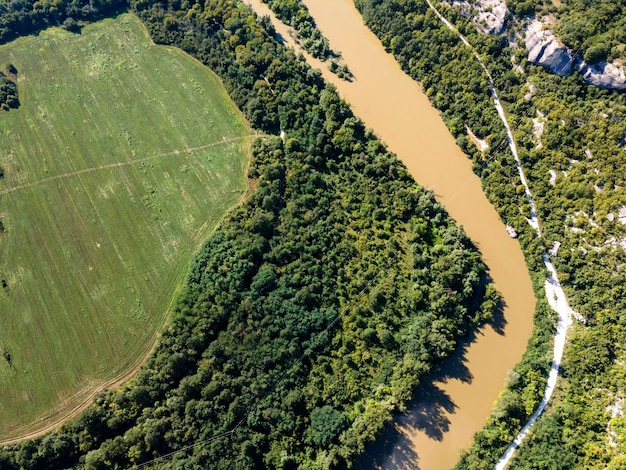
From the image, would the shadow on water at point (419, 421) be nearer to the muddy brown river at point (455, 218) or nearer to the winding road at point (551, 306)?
the muddy brown river at point (455, 218)

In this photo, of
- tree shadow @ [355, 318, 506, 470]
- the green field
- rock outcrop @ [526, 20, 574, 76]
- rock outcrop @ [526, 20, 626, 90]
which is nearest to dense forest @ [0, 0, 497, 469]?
tree shadow @ [355, 318, 506, 470]

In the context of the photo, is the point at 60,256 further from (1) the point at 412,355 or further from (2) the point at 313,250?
(1) the point at 412,355

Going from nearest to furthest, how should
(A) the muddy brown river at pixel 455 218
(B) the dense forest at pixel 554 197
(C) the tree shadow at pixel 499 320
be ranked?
(B) the dense forest at pixel 554 197 < (A) the muddy brown river at pixel 455 218 < (C) the tree shadow at pixel 499 320

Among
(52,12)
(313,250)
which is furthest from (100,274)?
(52,12)

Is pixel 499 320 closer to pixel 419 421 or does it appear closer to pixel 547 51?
pixel 419 421

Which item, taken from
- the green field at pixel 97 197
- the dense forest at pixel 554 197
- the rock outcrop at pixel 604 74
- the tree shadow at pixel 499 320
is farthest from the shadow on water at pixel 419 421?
the rock outcrop at pixel 604 74
